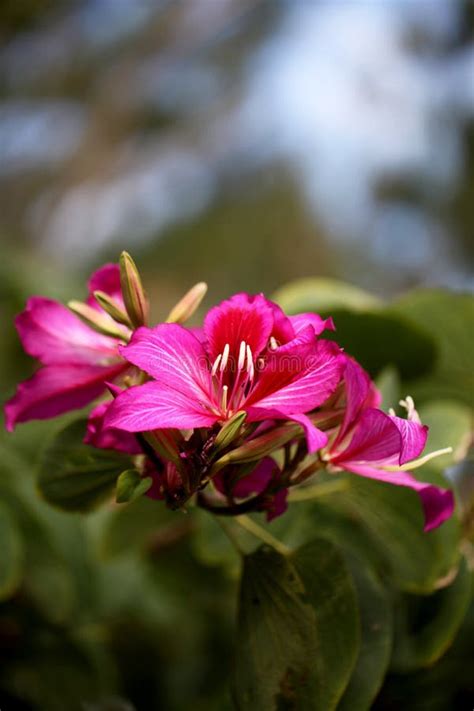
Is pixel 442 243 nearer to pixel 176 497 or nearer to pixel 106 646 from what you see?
pixel 106 646

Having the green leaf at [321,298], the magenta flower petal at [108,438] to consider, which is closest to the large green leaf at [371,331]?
the green leaf at [321,298]

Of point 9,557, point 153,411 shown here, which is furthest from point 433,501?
point 9,557

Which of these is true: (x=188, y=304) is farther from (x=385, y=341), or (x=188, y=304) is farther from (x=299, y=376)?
(x=385, y=341)

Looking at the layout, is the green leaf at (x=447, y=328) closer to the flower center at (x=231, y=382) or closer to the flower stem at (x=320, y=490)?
the flower stem at (x=320, y=490)

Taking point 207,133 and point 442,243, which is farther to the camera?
point 207,133

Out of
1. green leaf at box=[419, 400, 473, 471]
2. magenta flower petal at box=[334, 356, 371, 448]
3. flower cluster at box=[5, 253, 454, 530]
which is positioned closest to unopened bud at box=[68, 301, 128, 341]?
flower cluster at box=[5, 253, 454, 530]

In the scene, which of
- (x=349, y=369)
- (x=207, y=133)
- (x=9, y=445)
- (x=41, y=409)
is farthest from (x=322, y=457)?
(x=207, y=133)
